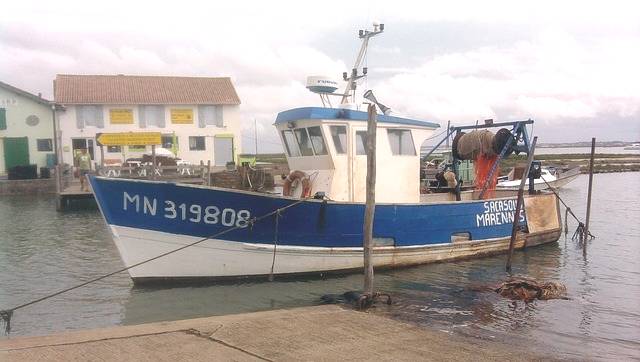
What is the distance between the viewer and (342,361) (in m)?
5.30

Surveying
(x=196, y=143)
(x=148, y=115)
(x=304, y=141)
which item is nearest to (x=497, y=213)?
(x=304, y=141)

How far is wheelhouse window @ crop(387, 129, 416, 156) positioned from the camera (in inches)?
451

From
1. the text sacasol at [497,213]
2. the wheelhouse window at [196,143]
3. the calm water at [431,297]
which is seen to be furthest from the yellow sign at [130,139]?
the wheelhouse window at [196,143]

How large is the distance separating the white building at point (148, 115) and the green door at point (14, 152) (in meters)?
2.34

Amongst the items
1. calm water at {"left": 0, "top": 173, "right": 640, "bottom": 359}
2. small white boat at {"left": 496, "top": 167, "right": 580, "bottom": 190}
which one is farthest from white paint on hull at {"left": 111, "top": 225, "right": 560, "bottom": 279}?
small white boat at {"left": 496, "top": 167, "right": 580, "bottom": 190}

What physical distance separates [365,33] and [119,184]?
6.11 meters

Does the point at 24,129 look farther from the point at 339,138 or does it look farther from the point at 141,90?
the point at 339,138

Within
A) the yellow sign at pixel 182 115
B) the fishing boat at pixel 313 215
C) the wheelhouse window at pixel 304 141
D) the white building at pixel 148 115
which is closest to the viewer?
the fishing boat at pixel 313 215

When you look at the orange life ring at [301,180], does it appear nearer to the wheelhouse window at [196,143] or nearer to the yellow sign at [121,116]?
the wheelhouse window at [196,143]

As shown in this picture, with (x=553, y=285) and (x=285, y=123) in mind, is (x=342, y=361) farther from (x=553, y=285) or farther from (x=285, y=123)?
(x=285, y=123)

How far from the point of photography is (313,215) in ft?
33.2

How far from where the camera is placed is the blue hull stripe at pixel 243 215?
9383mm

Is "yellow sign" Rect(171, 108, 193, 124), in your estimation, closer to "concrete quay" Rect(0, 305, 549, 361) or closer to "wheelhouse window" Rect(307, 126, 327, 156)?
"wheelhouse window" Rect(307, 126, 327, 156)

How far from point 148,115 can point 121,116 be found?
1.69 metres
